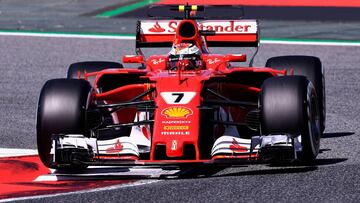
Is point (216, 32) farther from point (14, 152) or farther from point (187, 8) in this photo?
point (14, 152)

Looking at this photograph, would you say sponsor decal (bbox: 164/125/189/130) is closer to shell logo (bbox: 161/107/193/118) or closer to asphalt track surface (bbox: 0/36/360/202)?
shell logo (bbox: 161/107/193/118)

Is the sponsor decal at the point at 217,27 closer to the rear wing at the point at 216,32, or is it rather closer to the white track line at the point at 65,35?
the rear wing at the point at 216,32

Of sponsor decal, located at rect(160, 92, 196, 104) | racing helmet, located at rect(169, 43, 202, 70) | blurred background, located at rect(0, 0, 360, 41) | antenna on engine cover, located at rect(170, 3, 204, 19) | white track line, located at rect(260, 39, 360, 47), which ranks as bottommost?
blurred background, located at rect(0, 0, 360, 41)

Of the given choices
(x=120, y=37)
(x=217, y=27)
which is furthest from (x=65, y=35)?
(x=217, y=27)

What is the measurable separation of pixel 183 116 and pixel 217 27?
10.1 ft

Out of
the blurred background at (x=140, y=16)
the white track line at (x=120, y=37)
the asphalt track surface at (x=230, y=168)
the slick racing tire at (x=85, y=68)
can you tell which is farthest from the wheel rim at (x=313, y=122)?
the blurred background at (x=140, y=16)

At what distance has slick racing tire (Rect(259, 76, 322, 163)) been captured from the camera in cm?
1035

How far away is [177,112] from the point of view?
1040 centimetres

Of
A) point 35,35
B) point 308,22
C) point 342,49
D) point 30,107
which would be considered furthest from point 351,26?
point 30,107

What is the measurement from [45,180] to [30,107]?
435 centimetres

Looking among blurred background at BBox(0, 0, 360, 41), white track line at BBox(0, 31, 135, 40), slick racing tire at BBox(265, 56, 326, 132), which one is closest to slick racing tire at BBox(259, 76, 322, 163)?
slick racing tire at BBox(265, 56, 326, 132)

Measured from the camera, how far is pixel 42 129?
1042 centimetres

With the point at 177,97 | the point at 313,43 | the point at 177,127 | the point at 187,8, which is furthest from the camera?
the point at 313,43

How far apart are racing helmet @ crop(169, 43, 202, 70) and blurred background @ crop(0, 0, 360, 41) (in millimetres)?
10422
